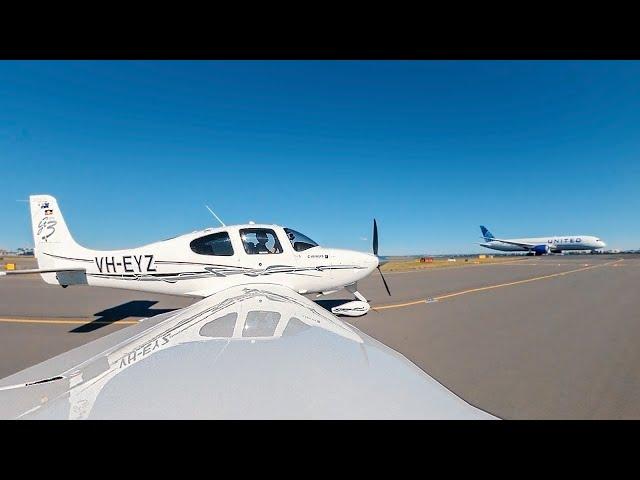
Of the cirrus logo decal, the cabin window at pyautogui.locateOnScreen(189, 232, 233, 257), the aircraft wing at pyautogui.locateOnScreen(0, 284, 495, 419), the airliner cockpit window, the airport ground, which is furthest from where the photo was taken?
the cirrus logo decal

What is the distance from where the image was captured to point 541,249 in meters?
46.7

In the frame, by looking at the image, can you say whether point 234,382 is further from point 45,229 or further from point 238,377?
point 45,229

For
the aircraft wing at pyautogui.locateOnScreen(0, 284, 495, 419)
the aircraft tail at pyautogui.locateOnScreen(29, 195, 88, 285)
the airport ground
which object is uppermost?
the aircraft tail at pyautogui.locateOnScreen(29, 195, 88, 285)

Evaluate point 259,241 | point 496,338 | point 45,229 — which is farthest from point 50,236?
point 496,338

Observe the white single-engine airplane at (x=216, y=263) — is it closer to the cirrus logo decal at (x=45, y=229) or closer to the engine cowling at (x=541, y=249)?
the cirrus logo decal at (x=45, y=229)

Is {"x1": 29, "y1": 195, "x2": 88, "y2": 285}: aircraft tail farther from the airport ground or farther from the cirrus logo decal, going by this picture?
the airport ground

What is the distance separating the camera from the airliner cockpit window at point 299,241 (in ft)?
14.0

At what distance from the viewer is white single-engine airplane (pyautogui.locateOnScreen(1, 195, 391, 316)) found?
13.1ft

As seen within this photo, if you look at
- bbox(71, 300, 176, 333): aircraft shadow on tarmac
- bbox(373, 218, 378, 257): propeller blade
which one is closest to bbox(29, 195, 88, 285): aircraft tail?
bbox(71, 300, 176, 333): aircraft shadow on tarmac

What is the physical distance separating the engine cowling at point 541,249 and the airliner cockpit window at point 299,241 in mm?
61168

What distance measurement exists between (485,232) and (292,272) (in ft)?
215

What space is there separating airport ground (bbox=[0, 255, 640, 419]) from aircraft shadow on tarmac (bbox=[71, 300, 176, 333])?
2 centimetres

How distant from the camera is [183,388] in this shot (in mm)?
966
